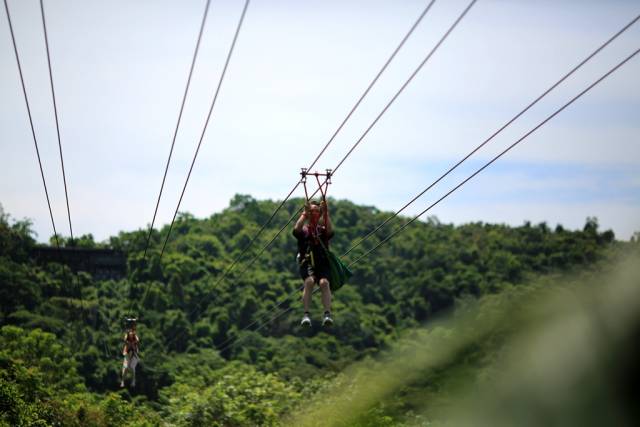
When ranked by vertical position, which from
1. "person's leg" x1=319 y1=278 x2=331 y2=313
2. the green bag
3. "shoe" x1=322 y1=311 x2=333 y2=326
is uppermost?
the green bag

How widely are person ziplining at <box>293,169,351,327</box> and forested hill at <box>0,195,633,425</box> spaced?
2204 cm

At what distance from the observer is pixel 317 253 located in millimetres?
11617

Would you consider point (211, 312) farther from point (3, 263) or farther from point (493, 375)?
point (493, 375)

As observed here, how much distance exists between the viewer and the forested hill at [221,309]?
44.4 metres

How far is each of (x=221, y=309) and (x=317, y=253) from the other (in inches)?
3073

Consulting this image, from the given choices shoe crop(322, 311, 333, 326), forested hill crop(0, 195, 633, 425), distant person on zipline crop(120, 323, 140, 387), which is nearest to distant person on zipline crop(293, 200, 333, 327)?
shoe crop(322, 311, 333, 326)

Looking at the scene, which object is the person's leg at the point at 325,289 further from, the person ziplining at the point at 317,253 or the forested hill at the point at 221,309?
the forested hill at the point at 221,309

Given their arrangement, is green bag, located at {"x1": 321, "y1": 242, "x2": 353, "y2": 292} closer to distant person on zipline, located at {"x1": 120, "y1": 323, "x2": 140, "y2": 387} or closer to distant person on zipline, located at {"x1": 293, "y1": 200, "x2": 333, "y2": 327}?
distant person on zipline, located at {"x1": 293, "y1": 200, "x2": 333, "y2": 327}

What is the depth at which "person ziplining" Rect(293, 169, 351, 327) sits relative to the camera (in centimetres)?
1132

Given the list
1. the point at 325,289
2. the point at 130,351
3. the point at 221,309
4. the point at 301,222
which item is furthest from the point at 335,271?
the point at 221,309

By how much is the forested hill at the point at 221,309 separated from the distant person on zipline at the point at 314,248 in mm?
22018

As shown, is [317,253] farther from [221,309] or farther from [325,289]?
[221,309]

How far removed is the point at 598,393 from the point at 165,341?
77.8 meters

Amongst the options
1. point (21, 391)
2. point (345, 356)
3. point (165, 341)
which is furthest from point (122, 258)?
point (21, 391)
